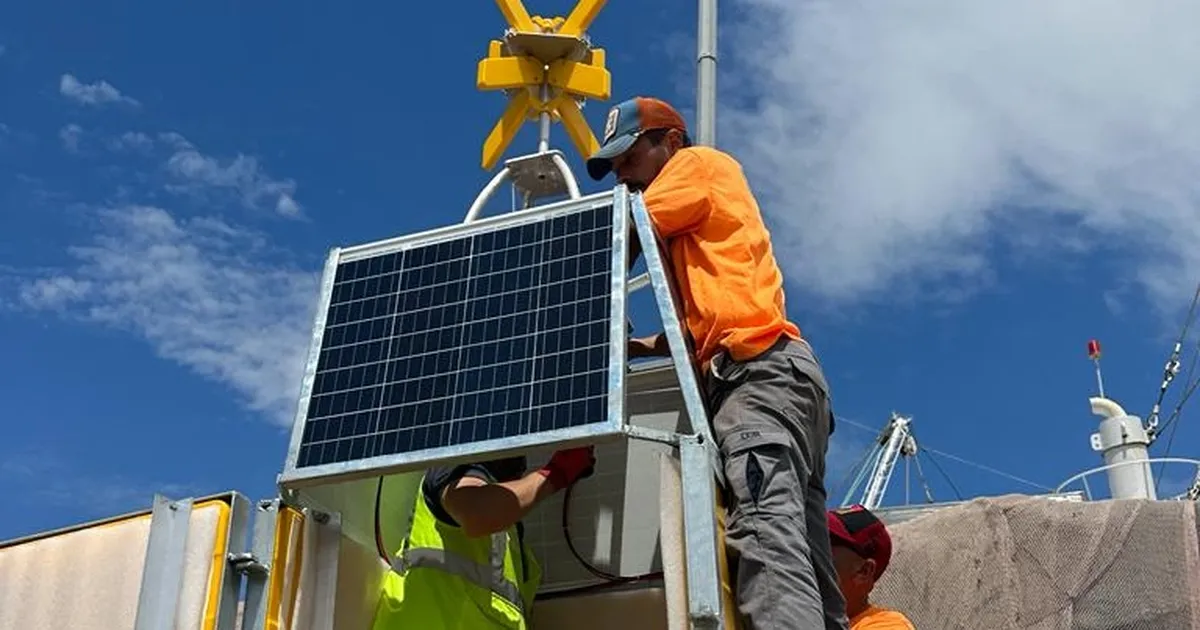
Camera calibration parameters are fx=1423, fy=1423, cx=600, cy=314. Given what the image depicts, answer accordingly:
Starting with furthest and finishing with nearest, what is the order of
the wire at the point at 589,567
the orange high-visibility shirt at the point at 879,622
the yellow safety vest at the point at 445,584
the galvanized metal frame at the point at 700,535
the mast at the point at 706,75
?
the mast at the point at 706,75, the orange high-visibility shirt at the point at 879,622, the wire at the point at 589,567, the yellow safety vest at the point at 445,584, the galvanized metal frame at the point at 700,535

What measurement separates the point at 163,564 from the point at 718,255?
193 cm

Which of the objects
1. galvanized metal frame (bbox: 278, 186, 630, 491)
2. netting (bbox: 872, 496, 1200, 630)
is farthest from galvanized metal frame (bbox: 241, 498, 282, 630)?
netting (bbox: 872, 496, 1200, 630)

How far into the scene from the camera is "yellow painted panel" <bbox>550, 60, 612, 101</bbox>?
402 inches

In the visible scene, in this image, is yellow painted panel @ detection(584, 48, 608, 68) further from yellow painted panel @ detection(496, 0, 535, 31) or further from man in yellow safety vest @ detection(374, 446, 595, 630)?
man in yellow safety vest @ detection(374, 446, 595, 630)

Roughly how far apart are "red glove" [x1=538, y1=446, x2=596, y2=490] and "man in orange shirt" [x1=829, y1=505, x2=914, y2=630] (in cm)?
120

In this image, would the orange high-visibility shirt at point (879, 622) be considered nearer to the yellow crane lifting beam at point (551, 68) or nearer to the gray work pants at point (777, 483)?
the gray work pants at point (777, 483)

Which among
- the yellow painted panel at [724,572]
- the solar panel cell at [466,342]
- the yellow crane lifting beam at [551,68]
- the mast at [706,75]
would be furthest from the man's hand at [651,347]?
the yellow crane lifting beam at [551,68]

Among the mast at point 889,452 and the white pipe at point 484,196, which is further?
the mast at point 889,452

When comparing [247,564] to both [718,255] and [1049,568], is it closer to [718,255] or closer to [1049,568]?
[718,255]

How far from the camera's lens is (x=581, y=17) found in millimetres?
10422

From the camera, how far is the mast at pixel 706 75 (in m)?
7.59

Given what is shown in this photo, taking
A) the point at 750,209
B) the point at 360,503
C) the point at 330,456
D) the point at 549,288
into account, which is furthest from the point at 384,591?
the point at 750,209

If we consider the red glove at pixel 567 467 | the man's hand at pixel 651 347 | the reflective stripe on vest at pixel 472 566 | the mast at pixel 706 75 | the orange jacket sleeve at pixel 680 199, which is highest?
the mast at pixel 706 75

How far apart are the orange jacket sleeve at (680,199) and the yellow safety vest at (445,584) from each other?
1.19m
